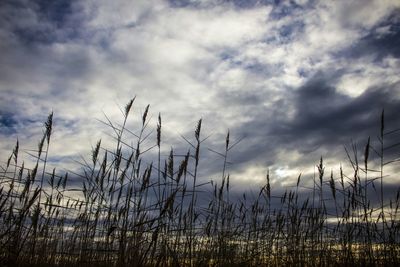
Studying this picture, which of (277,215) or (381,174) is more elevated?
(381,174)

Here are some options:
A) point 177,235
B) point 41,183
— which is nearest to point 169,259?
point 177,235

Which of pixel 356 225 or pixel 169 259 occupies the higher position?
pixel 356 225

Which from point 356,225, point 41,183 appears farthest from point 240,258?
point 41,183

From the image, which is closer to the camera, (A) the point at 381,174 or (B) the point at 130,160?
(B) the point at 130,160

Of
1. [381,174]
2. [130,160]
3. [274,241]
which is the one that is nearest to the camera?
[130,160]

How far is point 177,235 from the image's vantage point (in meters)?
5.52

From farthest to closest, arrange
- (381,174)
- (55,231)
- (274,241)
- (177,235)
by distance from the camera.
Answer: (55,231)
(274,241)
(177,235)
(381,174)

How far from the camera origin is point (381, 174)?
17.0 ft

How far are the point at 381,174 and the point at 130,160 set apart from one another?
408 cm

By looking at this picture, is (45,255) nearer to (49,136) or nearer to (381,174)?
(49,136)

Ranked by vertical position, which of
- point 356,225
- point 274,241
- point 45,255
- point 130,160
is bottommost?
point 45,255

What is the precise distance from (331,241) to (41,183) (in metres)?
5.94

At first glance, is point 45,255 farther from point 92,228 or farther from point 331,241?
point 331,241

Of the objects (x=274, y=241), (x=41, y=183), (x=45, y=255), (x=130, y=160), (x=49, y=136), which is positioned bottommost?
(x=45, y=255)
